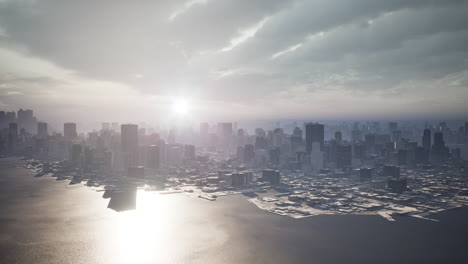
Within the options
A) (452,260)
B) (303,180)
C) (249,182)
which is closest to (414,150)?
(303,180)

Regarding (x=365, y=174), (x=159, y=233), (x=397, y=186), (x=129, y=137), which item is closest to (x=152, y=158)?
(x=129, y=137)

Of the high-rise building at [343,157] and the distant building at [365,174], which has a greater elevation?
the high-rise building at [343,157]

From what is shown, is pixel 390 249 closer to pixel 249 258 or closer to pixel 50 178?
pixel 249 258

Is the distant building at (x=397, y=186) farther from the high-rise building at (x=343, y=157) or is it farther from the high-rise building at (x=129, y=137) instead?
the high-rise building at (x=129, y=137)

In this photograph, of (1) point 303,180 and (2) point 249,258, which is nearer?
(2) point 249,258

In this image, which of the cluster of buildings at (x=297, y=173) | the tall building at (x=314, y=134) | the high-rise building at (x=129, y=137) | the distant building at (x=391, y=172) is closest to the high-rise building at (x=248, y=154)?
the cluster of buildings at (x=297, y=173)

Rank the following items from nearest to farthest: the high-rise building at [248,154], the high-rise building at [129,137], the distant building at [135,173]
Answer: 1. the distant building at [135,173]
2. the high-rise building at [129,137]
3. the high-rise building at [248,154]

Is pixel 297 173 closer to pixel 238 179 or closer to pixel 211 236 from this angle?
pixel 238 179

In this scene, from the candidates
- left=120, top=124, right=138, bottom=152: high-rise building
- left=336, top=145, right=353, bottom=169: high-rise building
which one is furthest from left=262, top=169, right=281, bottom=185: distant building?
left=120, top=124, right=138, bottom=152: high-rise building
